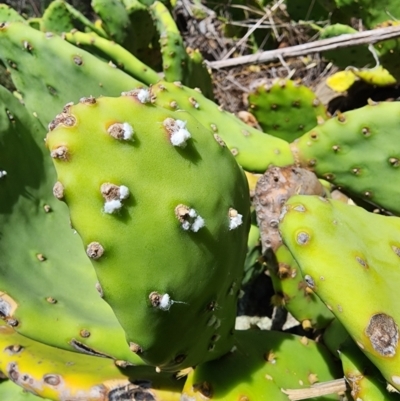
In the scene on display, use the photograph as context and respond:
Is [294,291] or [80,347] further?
[294,291]

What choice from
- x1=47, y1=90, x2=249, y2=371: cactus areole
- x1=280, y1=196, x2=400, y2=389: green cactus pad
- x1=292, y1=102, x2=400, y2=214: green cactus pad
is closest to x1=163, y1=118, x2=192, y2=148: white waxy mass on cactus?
x1=47, y1=90, x2=249, y2=371: cactus areole

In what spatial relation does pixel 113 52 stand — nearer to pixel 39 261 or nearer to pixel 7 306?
pixel 39 261

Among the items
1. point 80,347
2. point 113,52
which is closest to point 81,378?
point 80,347

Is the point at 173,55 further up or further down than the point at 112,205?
further down

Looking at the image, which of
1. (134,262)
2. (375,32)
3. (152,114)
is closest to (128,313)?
(134,262)

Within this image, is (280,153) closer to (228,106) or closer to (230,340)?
(230,340)

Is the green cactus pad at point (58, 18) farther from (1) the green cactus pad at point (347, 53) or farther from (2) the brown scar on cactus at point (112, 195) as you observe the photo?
(2) the brown scar on cactus at point (112, 195)
